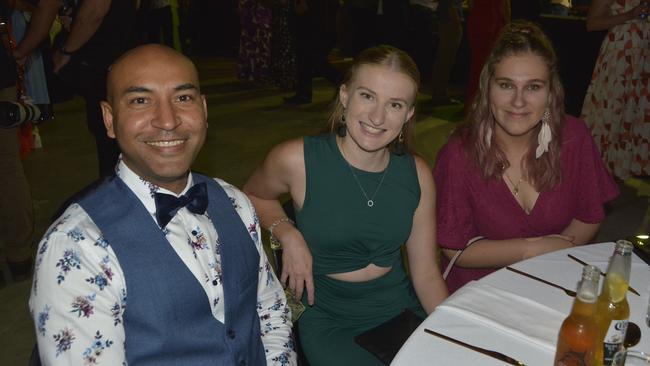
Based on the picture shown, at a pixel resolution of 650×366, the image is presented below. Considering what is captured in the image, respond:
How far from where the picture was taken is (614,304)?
4.14ft

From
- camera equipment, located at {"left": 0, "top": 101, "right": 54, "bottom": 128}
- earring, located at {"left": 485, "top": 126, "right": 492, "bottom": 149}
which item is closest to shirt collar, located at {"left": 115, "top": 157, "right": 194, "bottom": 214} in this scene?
earring, located at {"left": 485, "top": 126, "right": 492, "bottom": 149}

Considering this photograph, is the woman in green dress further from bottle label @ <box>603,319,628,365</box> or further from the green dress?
bottle label @ <box>603,319,628,365</box>

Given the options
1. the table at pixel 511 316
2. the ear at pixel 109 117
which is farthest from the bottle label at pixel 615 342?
the ear at pixel 109 117

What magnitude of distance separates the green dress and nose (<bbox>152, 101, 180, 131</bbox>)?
0.62 meters

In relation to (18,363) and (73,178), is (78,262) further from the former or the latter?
(73,178)

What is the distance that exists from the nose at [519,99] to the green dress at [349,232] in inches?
17.0

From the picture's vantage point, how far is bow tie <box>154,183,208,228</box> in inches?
51.2

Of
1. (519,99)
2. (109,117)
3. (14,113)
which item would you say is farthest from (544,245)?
(14,113)

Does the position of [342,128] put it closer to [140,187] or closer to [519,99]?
[519,99]

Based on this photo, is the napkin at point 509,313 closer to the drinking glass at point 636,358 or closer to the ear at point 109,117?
the drinking glass at point 636,358

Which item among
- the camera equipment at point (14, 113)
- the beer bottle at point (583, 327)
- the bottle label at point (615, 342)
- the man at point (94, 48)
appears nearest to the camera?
the beer bottle at point (583, 327)

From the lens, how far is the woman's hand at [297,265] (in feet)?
5.65

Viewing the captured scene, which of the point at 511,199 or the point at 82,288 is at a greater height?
the point at 82,288

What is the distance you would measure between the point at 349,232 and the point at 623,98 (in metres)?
3.28
